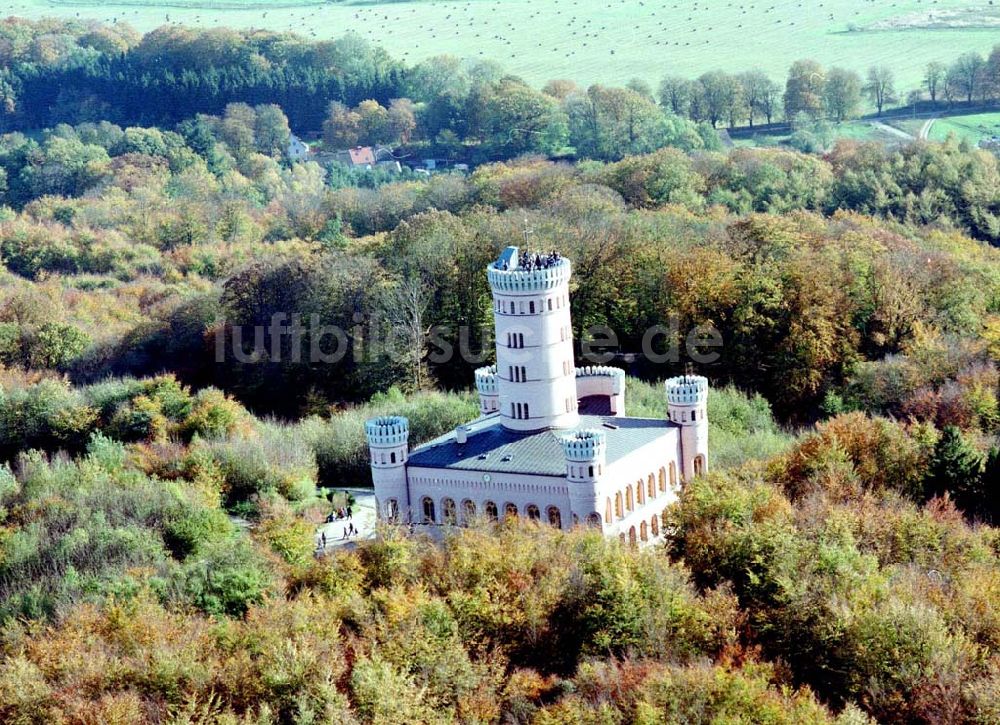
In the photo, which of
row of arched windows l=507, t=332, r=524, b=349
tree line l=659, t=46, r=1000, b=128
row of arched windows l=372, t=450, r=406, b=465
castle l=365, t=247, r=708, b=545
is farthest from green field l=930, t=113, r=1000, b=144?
row of arched windows l=372, t=450, r=406, b=465

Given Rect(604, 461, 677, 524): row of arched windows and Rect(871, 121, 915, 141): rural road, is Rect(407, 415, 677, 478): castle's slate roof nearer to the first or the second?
Rect(604, 461, 677, 524): row of arched windows

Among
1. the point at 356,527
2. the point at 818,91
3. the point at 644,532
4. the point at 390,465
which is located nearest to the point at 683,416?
the point at 644,532

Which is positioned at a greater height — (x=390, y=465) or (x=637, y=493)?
(x=390, y=465)

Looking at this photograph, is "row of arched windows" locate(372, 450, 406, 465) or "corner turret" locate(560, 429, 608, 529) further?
"row of arched windows" locate(372, 450, 406, 465)

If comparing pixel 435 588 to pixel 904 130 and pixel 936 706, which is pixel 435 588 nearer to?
pixel 936 706

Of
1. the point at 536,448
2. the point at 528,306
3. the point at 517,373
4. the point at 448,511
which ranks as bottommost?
the point at 448,511

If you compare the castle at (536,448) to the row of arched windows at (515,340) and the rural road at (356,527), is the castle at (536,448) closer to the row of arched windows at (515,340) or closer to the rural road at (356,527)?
the row of arched windows at (515,340)

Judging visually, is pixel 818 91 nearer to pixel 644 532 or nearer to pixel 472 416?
pixel 472 416

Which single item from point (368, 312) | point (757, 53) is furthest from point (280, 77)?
point (368, 312)
